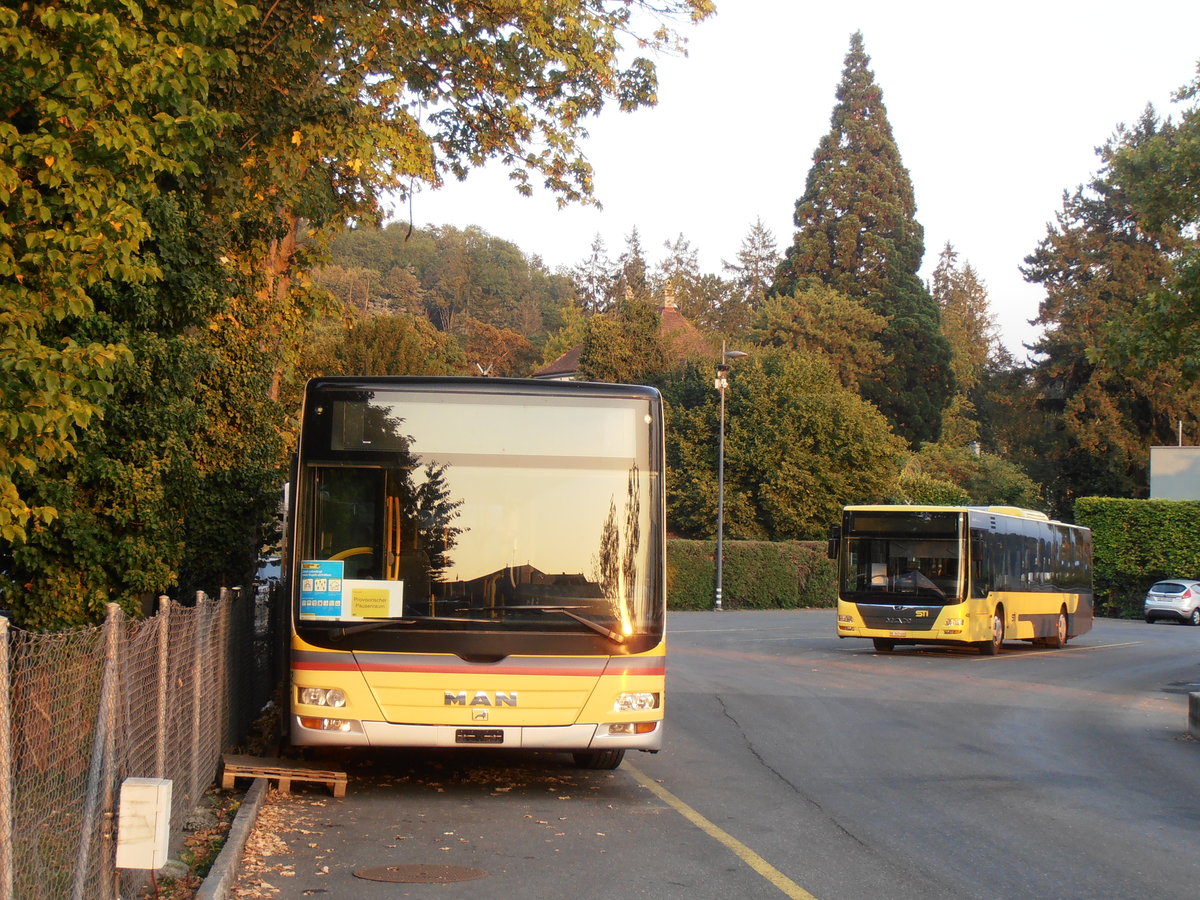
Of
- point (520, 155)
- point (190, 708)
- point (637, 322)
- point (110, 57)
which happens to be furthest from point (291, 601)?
point (637, 322)

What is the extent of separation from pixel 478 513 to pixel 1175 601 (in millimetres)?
46078

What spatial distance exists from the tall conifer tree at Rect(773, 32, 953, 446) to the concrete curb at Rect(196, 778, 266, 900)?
74376 millimetres

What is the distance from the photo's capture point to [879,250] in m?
81.2

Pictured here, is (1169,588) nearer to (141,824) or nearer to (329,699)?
(329,699)

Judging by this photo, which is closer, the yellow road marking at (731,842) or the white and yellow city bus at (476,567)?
the yellow road marking at (731,842)

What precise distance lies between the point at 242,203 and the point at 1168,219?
16.6 m

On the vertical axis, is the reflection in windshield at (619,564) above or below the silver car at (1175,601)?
above

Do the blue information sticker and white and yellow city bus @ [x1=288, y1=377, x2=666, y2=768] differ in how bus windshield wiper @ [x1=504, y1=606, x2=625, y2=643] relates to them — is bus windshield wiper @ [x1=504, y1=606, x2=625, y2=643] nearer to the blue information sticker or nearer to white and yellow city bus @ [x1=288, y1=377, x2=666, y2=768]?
white and yellow city bus @ [x1=288, y1=377, x2=666, y2=768]

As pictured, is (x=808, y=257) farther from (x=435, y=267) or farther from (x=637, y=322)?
(x=435, y=267)

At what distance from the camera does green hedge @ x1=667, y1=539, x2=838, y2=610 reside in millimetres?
48375

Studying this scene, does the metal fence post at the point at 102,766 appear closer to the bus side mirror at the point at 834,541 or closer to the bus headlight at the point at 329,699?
the bus headlight at the point at 329,699

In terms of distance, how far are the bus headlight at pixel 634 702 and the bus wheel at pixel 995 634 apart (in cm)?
1913

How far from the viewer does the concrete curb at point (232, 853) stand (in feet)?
21.1

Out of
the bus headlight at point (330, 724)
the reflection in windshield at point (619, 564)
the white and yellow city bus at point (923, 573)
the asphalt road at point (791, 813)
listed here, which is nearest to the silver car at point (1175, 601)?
the white and yellow city bus at point (923, 573)
